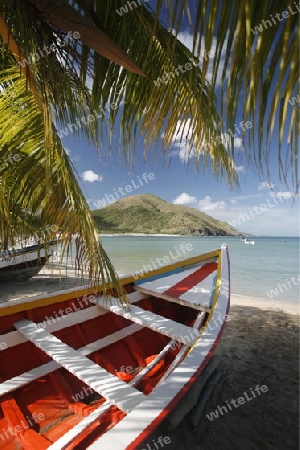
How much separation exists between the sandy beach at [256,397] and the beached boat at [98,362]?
1.11 feet

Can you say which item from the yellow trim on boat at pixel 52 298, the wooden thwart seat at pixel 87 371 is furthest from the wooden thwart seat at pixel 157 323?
the wooden thwart seat at pixel 87 371

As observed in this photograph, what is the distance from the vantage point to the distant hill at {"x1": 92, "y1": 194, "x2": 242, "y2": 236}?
118m

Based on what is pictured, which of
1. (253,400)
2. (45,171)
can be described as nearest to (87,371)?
(45,171)

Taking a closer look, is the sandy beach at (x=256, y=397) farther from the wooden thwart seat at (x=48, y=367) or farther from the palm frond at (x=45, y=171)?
the wooden thwart seat at (x=48, y=367)

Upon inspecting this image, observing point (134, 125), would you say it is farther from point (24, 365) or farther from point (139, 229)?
point (139, 229)

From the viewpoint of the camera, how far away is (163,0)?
96cm

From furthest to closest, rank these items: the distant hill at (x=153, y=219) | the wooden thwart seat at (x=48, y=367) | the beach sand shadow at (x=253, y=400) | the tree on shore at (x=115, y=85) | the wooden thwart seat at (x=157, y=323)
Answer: the distant hill at (x=153, y=219) < the wooden thwart seat at (x=157, y=323) < the beach sand shadow at (x=253, y=400) < the wooden thwart seat at (x=48, y=367) < the tree on shore at (x=115, y=85)

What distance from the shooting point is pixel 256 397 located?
3.89 metres

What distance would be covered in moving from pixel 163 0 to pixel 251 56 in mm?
417

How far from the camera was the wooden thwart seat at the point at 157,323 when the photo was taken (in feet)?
10.5

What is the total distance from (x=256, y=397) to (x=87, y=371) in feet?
9.30

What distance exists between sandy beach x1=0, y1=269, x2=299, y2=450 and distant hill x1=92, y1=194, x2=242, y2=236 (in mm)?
98460

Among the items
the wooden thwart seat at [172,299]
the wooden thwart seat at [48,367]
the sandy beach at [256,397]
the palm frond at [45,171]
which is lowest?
the sandy beach at [256,397]

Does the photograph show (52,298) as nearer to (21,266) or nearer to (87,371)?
(87,371)
